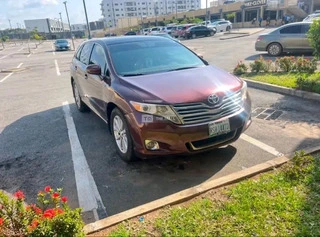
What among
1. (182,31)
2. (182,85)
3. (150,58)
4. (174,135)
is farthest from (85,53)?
(182,31)

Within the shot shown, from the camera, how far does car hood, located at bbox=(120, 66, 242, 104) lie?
329 cm

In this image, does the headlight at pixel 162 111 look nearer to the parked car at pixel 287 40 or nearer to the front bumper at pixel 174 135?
the front bumper at pixel 174 135

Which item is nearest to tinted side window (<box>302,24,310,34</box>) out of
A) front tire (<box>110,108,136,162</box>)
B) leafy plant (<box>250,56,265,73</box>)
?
leafy plant (<box>250,56,265,73</box>)

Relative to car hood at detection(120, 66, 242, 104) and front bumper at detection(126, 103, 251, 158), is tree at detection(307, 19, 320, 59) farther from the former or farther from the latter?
front bumper at detection(126, 103, 251, 158)

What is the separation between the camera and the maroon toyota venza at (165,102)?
3.23 metres

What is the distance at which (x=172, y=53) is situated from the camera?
465 centimetres

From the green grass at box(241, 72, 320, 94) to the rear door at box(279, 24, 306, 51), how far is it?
501 cm

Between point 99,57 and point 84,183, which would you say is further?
point 99,57

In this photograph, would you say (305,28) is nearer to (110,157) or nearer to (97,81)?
(97,81)

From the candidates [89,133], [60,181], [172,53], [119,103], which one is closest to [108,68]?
[119,103]

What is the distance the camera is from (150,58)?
4422mm

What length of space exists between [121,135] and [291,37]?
11.2 metres

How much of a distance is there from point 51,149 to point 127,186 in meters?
1.85

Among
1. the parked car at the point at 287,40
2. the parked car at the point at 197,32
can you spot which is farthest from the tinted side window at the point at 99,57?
the parked car at the point at 197,32
